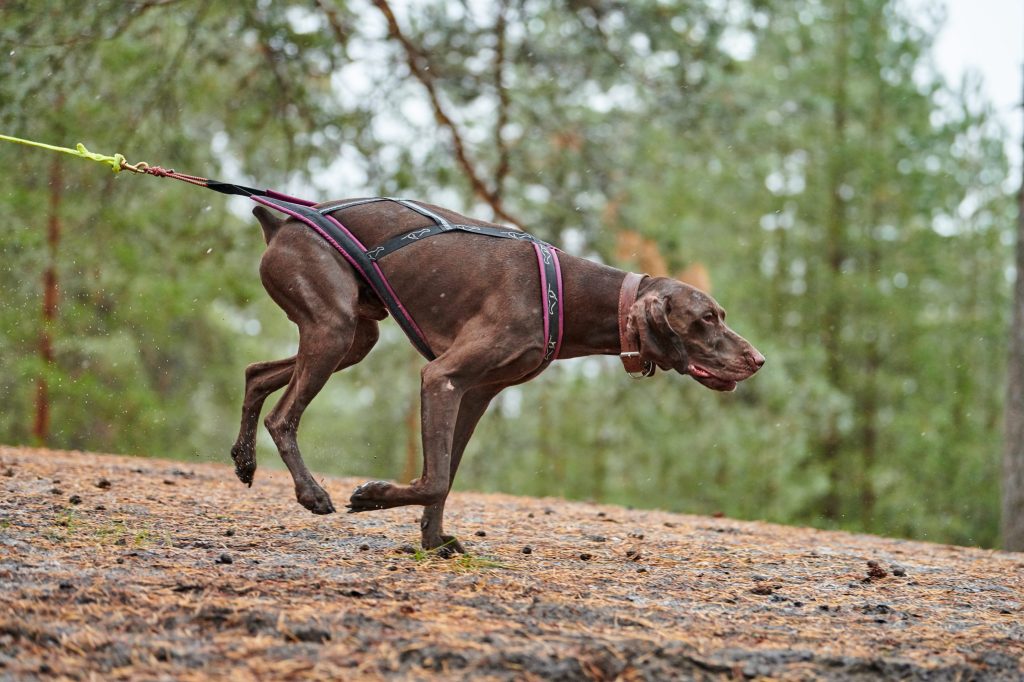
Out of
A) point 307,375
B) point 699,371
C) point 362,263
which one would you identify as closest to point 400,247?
point 362,263

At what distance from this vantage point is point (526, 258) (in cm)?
551

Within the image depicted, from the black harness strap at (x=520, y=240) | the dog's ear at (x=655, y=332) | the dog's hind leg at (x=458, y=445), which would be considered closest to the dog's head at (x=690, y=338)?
the dog's ear at (x=655, y=332)

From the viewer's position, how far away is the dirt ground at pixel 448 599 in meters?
3.45

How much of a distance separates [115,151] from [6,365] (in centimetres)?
393

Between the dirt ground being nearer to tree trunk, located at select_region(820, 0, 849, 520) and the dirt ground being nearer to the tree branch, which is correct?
the tree branch

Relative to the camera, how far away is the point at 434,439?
201 inches

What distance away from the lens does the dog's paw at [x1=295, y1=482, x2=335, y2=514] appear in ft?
17.4

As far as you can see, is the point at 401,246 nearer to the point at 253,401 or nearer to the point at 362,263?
the point at 362,263

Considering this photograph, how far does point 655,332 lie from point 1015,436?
599 cm

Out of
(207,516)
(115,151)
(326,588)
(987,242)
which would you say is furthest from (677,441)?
(326,588)

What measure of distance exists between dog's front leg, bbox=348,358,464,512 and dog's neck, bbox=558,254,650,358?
711 mm

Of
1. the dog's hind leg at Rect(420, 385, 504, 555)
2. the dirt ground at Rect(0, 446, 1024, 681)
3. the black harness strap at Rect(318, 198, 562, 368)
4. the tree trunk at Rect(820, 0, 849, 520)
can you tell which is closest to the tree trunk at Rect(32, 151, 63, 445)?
the dirt ground at Rect(0, 446, 1024, 681)

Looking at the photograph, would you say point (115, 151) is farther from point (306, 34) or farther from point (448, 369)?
point (448, 369)

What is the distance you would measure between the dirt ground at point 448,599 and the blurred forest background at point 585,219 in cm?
627
